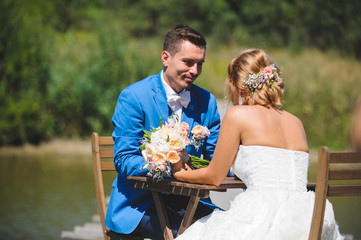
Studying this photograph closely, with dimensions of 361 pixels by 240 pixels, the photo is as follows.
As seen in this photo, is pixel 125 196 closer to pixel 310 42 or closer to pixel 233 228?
pixel 233 228

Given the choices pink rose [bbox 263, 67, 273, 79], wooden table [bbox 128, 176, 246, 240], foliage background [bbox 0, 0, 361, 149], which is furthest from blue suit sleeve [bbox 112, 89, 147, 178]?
foliage background [bbox 0, 0, 361, 149]

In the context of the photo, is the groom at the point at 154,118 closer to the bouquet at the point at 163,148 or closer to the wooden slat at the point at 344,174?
the bouquet at the point at 163,148

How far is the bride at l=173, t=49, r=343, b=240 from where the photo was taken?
10.1 ft

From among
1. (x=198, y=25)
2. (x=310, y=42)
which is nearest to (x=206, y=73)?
(x=310, y=42)

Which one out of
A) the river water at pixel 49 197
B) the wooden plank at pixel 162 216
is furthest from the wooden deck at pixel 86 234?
the wooden plank at pixel 162 216

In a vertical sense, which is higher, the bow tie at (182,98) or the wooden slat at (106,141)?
the bow tie at (182,98)

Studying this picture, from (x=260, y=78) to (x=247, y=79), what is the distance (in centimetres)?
9

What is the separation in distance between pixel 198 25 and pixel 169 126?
1055 inches

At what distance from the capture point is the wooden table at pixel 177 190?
3217mm

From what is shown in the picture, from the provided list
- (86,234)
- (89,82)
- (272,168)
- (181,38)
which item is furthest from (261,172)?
(89,82)

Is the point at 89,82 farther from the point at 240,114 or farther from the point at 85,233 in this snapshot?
the point at 240,114

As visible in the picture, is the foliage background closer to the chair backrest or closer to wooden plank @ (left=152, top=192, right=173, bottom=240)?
the chair backrest

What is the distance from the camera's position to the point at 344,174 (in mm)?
3016

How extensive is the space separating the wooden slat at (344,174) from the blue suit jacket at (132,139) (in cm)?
120
